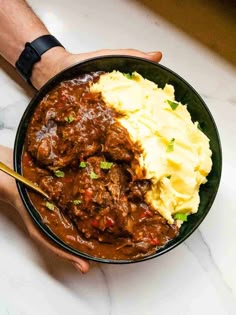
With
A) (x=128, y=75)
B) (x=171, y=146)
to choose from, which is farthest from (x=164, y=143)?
(x=128, y=75)

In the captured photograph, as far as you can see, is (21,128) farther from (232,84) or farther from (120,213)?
(232,84)

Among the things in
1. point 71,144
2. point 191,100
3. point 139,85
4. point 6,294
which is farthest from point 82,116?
point 6,294

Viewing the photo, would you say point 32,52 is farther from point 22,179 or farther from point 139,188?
point 139,188

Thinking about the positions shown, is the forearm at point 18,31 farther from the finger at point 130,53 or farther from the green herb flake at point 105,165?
the green herb flake at point 105,165

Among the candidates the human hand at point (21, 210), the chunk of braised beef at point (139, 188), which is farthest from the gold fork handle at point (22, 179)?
the chunk of braised beef at point (139, 188)

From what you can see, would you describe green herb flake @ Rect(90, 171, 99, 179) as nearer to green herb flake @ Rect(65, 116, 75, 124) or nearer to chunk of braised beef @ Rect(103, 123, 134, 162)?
chunk of braised beef @ Rect(103, 123, 134, 162)
